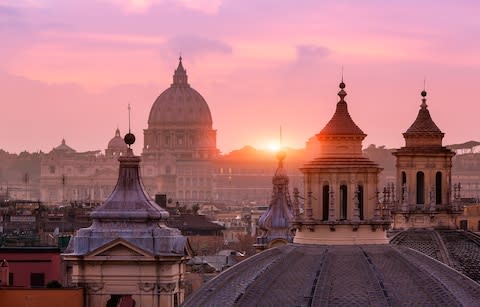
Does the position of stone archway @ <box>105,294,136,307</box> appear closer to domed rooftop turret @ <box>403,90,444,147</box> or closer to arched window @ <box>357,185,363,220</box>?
domed rooftop turret @ <box>403,90,444,147</box>

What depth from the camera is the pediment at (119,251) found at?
168 feet

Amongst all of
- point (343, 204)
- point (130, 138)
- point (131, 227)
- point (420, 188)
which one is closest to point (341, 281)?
point (343, 204)

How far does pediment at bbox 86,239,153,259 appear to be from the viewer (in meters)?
51.1

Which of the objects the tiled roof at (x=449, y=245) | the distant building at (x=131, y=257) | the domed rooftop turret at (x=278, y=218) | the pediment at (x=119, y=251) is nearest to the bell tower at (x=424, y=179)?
the tiled roof at (x=449, y=245)

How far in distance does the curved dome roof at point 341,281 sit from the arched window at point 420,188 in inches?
600

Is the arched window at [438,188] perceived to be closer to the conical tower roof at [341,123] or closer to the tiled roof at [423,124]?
the tiled roof at [423,124]

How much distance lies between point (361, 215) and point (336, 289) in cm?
293

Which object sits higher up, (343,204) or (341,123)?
(341,123)

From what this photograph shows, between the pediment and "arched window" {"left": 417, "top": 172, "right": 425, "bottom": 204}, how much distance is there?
626 centimetres

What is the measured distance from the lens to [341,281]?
114 feet

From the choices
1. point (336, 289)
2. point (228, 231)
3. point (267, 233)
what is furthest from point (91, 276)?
point (228, 231)

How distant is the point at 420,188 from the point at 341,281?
61.4ft

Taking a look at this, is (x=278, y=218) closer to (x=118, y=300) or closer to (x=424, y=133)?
(x=424, y=133)

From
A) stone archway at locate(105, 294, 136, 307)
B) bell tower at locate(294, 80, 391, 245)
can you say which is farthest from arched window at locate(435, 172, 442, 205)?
bell tower at locate(294, 80, 391, 245)
